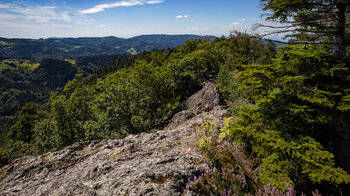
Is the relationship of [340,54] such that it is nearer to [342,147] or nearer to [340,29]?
[340,29]

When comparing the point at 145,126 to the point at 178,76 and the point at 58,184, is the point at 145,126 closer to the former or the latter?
the point at 58,184

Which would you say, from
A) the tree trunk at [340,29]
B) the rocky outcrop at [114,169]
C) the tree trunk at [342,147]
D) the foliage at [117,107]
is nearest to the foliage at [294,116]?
the tree trunk at [342,147]

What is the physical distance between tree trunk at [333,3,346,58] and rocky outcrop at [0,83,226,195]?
205 inches

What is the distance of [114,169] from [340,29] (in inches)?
314

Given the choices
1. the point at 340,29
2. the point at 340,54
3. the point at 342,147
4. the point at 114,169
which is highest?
the point at 340,29

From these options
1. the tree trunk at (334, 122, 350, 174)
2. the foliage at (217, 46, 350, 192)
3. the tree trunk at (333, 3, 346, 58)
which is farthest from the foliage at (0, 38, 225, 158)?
the tree trunk at (333, 3, 346, 58)

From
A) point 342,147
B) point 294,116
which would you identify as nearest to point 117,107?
point 294,116

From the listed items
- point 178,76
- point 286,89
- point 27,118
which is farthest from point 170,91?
point 27,118

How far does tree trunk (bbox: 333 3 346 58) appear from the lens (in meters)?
4.84

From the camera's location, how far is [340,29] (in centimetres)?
489

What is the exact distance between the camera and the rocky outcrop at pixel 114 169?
356 cm

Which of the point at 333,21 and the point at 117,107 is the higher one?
the point at 333,21

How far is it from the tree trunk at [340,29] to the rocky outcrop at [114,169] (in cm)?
520

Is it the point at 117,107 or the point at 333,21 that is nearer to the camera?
the point at 333,21
